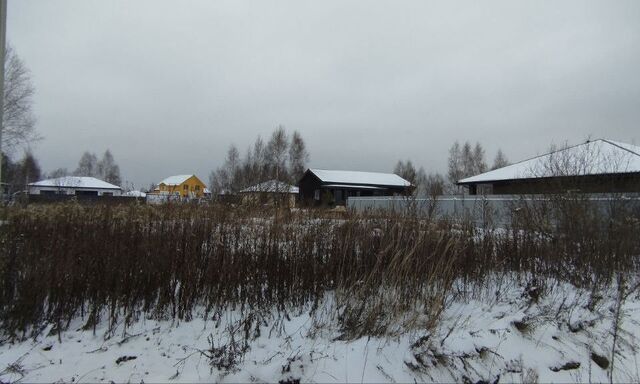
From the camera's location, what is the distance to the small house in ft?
122

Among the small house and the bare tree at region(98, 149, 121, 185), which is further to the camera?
the bare tree at region(98, 149, 121, 185)

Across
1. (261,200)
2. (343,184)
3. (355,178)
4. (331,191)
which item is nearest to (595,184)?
(261,200)

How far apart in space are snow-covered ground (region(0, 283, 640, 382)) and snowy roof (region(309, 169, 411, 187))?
108ft

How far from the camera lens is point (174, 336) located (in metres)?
3.41

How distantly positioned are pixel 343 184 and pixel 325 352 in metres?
34.7

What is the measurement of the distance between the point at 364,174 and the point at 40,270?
38.7 meters

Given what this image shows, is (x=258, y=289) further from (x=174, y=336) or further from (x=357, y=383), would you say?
(x=357, y=383)

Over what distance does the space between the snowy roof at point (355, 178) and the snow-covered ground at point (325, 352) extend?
33020 mm

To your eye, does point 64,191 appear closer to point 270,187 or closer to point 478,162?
point 270,187

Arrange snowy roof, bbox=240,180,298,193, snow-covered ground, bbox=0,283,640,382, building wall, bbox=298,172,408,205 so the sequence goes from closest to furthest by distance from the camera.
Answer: snow-covered ground, bbox=0,283,640,382, snowy roof, bbox=240,180,298,193, building wall, bbox=298,172,408,205

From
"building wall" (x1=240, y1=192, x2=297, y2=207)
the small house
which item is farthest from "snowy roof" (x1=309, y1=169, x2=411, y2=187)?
"building wall" (x1=240, y1=192, x2=297, y2=207)

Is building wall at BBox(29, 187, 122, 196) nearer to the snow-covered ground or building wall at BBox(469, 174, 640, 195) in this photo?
the snow-covered ground

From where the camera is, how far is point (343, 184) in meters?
37.7

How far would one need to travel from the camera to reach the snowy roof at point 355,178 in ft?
124
